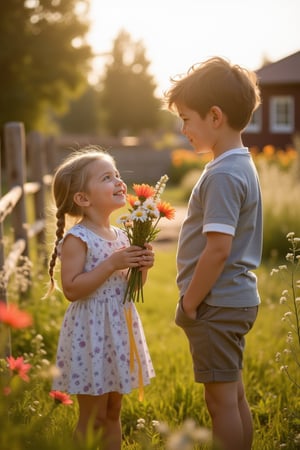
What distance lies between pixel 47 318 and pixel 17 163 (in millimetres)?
1860

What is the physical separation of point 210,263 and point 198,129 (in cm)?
54

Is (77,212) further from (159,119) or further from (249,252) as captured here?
(159,119)

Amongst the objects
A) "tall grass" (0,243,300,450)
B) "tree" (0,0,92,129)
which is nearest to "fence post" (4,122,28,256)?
"tall grass" (0,243,300,450)

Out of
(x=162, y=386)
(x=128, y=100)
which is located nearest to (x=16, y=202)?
(x=162, y=386)

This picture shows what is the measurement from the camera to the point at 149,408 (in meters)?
3.57

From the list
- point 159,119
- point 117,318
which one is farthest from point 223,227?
point 159,119

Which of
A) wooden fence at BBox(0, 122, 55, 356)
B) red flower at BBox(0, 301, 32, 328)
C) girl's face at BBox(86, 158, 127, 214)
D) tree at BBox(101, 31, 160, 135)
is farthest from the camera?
tree at BBox(101, 31, 160, 135)

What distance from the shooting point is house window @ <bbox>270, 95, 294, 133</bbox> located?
24.4 metres

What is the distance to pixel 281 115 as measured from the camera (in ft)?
81.0

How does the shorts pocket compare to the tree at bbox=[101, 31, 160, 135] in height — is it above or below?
below

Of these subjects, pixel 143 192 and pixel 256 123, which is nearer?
pixel 143 192

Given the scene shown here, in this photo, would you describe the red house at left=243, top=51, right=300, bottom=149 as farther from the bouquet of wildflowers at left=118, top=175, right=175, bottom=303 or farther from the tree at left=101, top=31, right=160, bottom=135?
the tree at left=101, top=31, right=160, bottom=135

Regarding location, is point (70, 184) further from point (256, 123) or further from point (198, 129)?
point (256, 123)

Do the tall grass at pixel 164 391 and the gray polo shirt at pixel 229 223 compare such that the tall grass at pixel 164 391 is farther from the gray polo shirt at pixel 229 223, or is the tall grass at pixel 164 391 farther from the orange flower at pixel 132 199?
the orange flower at pixel 132 199
